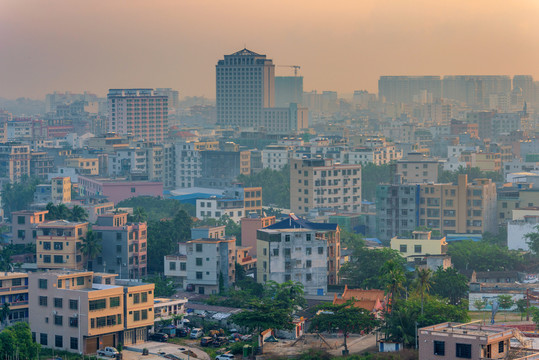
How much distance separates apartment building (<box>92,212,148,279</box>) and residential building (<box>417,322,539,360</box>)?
13548mm

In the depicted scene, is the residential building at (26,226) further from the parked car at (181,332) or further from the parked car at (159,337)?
the parked car at (159,337)

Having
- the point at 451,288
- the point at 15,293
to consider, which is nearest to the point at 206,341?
the point at 15,293

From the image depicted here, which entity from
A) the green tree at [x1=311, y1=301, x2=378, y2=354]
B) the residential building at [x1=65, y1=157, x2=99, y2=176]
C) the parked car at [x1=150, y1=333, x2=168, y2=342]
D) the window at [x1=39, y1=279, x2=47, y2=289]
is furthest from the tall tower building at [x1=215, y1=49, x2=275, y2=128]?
the green tree at [x1=311, y1=301, x2=378, y2=354]

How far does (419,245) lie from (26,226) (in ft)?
37.3

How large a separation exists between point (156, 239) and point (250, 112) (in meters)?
69.0

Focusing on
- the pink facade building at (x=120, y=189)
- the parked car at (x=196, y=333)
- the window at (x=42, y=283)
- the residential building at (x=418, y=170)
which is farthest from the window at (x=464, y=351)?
the pink facade building at (x=120, y=189)

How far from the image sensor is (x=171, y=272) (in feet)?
109

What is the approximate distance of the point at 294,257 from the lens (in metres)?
31.9

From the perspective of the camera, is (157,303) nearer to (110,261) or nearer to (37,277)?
(37,277)

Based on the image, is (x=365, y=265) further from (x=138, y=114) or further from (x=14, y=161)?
(x=138, y=114)

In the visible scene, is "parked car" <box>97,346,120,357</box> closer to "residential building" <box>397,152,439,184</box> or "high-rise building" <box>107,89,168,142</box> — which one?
"residential building" <box>397,152,439,184</box>

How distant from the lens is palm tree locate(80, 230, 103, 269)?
3294cm

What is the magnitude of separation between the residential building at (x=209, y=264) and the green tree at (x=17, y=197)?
20427 mm

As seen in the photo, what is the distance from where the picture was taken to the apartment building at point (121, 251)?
33.8 m
